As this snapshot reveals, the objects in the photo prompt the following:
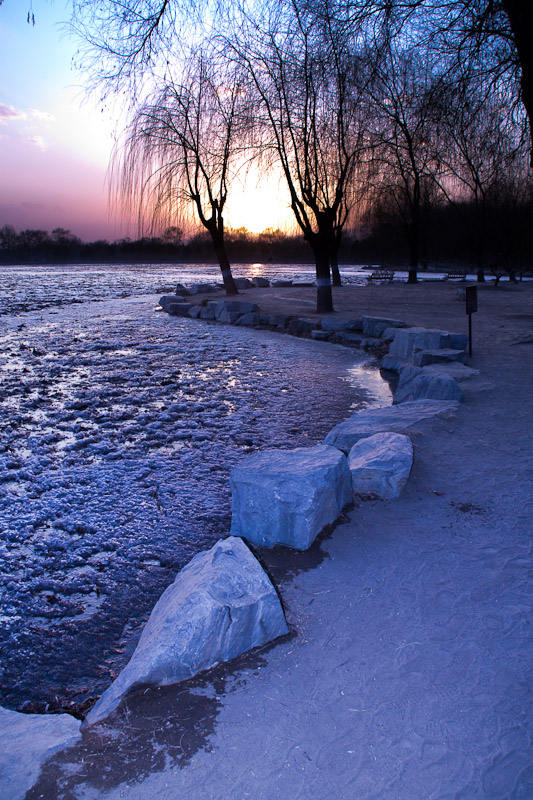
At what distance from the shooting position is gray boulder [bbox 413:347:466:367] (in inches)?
269

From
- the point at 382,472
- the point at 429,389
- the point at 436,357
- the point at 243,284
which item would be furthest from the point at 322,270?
the point at 243,284

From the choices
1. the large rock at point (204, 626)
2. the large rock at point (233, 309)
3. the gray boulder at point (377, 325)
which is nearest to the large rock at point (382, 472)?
the large rock at point (204, 626)

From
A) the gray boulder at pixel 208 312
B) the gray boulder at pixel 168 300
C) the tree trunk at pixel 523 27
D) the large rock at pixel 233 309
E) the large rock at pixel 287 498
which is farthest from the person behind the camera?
the gray boulder at pixel 168 300

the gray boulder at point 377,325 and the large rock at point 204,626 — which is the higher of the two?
the gray boulder at point 377,325

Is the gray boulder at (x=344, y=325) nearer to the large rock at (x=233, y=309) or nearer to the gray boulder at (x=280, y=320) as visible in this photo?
the gray boulder at (x=280, y=320)

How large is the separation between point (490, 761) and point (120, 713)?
1.13 meters

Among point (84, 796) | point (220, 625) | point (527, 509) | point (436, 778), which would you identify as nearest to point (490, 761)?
point (436, 778)

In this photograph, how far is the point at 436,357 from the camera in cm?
684

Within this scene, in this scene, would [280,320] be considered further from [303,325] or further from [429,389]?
[429,389]

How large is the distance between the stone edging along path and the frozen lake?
1.22 feet

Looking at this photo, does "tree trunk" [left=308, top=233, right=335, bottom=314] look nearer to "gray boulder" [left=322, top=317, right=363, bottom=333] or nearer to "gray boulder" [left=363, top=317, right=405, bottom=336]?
"gray boulder" [left=322, top=317, right=363, bottom=333]

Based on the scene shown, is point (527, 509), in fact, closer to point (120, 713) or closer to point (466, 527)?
point (466, 527)

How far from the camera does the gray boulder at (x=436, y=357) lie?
682cm

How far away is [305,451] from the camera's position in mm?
3256
